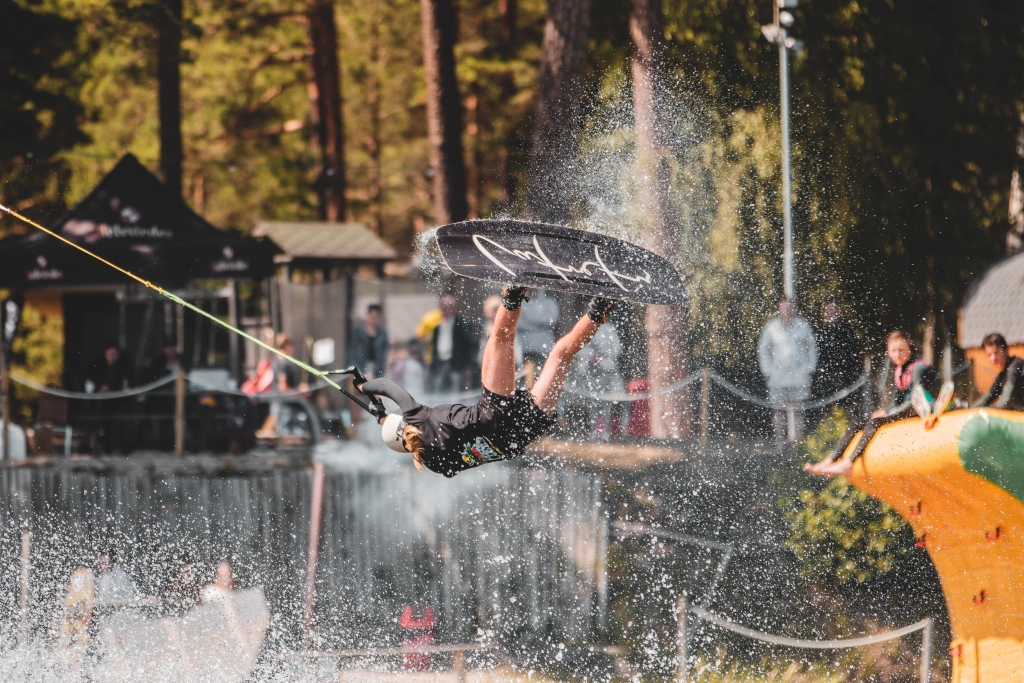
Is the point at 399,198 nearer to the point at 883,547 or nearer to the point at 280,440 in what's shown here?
the point at 280,440

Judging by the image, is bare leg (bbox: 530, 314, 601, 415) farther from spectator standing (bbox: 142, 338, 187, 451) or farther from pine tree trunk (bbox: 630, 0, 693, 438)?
spectator standing (bbox: 142, 338, 187, 451)

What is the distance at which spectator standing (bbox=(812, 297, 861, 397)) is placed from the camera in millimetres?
9031

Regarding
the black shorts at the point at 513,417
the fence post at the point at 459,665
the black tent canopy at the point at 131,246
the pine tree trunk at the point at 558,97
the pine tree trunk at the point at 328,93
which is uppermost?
the pine tree trunk at the point at 328,93

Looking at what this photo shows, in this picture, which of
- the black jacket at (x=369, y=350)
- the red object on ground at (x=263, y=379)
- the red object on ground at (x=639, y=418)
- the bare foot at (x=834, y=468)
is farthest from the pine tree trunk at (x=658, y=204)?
the red object on ground at (x=263, y=379)

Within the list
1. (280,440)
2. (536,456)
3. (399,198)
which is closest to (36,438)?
(280,440)

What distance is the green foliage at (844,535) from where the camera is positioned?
7422 millimetres

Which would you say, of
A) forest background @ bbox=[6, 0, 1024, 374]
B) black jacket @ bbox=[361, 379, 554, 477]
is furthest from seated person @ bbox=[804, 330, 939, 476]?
forest background @ bbox=[6, 0, 1024, 374]

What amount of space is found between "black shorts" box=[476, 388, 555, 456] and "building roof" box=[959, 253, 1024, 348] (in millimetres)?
6109

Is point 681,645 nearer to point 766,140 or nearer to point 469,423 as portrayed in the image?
point 469,423

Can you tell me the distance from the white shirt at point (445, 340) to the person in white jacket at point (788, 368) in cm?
286

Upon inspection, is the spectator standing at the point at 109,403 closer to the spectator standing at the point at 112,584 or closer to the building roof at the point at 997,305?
the spectator standing at the point at 112,584

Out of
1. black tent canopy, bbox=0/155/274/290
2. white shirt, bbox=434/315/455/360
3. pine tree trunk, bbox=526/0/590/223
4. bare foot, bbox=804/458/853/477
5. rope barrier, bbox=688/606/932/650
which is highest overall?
pine tree trunk, bbox=526/0/590/223

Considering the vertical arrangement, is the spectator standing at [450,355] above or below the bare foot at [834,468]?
above

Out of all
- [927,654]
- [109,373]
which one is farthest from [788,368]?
[109,373]
